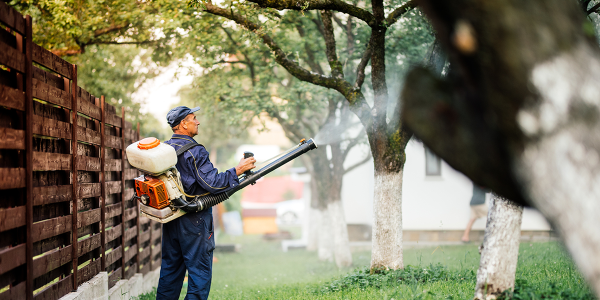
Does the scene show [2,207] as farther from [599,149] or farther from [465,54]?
[599,149]

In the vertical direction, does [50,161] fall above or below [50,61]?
below

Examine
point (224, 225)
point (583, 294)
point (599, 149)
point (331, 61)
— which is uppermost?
point (331, 61)

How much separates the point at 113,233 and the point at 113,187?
56cm

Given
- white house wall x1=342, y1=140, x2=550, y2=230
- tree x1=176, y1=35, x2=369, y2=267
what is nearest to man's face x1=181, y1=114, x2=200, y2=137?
tree x1=176, y1=35, x2=369, y2=267

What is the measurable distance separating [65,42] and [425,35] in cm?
821

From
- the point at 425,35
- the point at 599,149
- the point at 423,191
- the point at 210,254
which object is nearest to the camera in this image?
A: the point at 599,149

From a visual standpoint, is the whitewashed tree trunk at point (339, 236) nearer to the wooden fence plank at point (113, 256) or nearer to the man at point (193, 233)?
the wooden fence plank at point (113, 256)

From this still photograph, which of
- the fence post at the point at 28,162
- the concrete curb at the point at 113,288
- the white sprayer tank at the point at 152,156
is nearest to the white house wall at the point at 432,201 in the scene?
the concrete curb at the point at 113,288

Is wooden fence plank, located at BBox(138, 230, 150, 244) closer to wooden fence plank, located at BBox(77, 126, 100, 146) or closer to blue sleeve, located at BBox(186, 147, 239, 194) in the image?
wooden fence plank, located at BBox(77, 126, 100, 146)

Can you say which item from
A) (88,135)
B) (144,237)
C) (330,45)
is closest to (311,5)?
(330,45)

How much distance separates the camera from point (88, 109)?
4699 millimetres

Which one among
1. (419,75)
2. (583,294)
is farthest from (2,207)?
(583,294)

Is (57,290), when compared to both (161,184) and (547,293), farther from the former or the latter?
(547,293)

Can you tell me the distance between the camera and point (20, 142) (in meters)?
3.02
